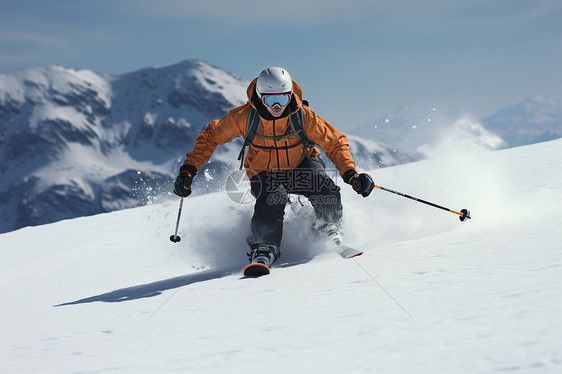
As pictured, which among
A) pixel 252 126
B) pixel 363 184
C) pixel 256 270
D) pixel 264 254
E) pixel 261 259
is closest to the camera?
pixel 256 270

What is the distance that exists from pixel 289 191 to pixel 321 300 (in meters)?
2.33

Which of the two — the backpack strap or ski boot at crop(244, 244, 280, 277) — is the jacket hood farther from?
ski boot at crop(244, 244, 280, 277)

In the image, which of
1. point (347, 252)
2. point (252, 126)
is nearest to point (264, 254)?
point (347, 252)

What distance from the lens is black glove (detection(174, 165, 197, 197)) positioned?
15.5 feet

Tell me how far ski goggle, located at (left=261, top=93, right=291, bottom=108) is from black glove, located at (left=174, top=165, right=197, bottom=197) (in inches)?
40.6

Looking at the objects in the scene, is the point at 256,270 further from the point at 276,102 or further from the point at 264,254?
the point at 276,102

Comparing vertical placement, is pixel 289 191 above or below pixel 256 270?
above

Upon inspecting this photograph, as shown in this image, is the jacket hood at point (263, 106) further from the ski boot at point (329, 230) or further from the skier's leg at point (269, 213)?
the ski boot at point (329, 230)

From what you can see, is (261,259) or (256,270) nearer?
(256,270)

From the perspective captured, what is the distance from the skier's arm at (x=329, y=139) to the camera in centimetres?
488

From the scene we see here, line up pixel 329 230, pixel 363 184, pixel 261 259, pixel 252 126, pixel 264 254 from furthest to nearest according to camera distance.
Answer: pixel 329 230 → pixel 252 126 → pixel 363 184 → pixel 264 254 → pixel 261 259

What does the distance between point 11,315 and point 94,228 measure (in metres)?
6.09

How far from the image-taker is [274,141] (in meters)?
4.88

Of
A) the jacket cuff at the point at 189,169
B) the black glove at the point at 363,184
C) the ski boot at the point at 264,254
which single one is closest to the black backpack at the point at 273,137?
the jacket cuff at the point at 189,169
